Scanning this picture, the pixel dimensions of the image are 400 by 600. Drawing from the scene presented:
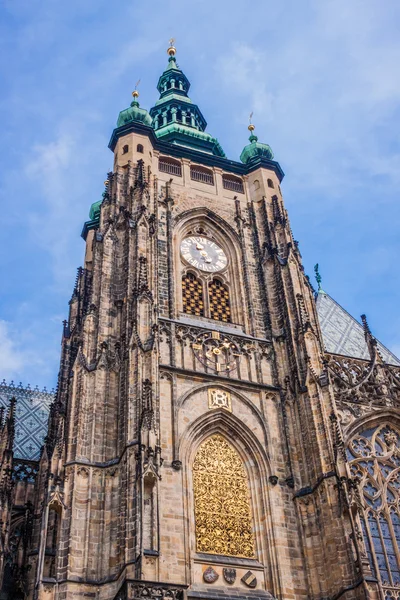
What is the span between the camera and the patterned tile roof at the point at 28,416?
Result: 28953mm

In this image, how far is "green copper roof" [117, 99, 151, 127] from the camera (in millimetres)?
30078

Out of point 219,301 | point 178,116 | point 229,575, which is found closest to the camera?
point 229,575

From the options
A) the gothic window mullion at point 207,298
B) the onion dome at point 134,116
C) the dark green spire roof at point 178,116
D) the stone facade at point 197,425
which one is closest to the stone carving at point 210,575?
the stone facade at point 197,425

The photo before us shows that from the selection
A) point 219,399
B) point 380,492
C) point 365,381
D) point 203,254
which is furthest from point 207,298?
point 380,492

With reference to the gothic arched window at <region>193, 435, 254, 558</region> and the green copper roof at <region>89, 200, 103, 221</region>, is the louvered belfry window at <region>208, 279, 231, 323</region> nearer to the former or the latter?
the gothic arched window at <region>193, 435, 254, 558</region>

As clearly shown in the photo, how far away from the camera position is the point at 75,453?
64.8 feet

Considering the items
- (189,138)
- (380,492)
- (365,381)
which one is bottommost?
(380,492)

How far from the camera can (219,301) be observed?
26422 mm

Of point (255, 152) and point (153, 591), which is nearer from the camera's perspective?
point (153, 591)

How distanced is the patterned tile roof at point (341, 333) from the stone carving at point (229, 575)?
10.6 meters

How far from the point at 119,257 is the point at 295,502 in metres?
8.98

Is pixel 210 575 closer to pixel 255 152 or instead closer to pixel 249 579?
pixel 249 579

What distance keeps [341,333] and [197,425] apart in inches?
391

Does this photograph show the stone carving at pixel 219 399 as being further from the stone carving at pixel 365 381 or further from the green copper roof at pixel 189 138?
the green copper roof at pixel 189 138
